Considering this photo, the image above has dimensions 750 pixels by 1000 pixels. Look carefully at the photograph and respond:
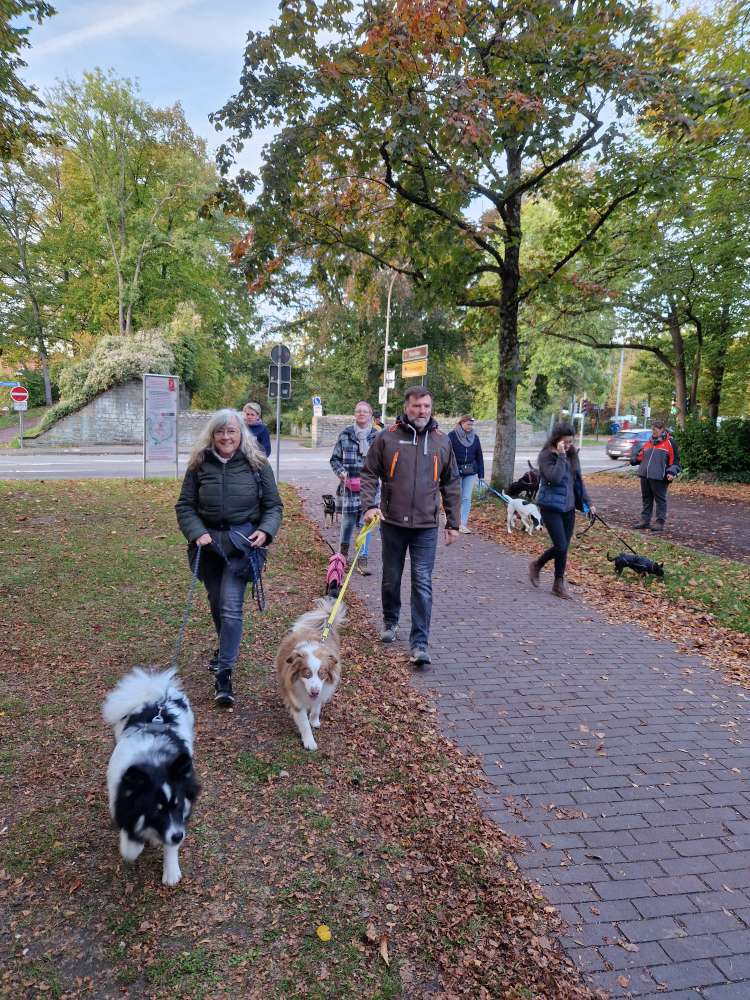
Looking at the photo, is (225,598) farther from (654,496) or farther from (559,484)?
(654,496)

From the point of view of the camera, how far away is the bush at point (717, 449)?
20.2 meters

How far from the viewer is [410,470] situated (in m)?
5.34

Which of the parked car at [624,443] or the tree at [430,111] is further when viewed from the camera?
the parked car at [624,443]

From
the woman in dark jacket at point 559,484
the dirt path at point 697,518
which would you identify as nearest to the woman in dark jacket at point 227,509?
the woman in dark jacket at point 559,484

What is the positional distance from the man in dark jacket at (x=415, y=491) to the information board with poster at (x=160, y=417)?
1214 cm

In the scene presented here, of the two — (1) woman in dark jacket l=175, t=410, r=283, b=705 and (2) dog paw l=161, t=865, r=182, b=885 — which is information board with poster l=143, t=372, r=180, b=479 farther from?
(2) dog paw l=161, t=865, r=182, b=885

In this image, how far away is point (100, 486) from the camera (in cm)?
1485

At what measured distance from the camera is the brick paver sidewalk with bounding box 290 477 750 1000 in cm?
268

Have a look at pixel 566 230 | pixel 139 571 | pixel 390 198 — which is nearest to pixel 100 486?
pixel 139 571

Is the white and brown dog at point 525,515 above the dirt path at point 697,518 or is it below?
above

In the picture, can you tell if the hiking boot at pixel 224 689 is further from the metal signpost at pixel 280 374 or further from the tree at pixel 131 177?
the tree at pixel 131 177

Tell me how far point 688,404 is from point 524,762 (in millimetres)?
22726

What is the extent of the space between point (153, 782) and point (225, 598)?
6.02ft

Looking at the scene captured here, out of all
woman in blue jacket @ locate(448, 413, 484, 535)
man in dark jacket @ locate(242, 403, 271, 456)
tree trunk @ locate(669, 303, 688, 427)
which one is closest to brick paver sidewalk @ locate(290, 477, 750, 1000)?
woman in blue jacket @ locate(448, 413, 484, 535)
